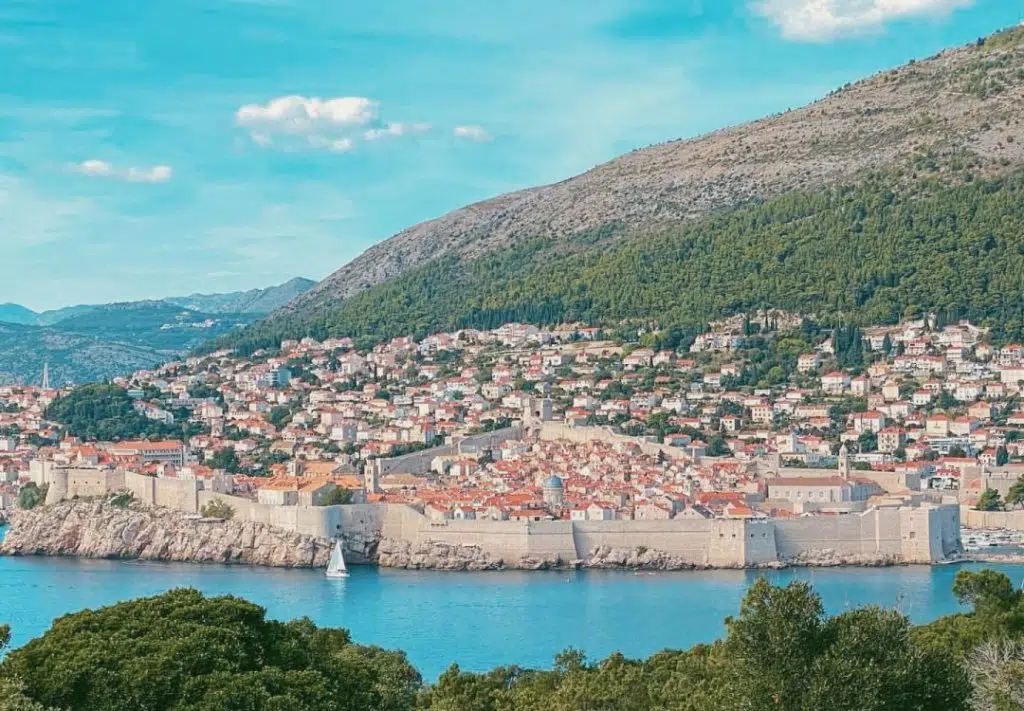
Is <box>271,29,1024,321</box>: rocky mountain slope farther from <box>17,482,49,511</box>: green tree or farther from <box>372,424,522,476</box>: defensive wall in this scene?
<box>17,482,49,511</box>: green tree

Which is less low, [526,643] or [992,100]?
[992,100]

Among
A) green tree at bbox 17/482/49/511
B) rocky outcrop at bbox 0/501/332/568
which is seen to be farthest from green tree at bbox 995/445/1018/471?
green tree at bbox 17/482/49/511

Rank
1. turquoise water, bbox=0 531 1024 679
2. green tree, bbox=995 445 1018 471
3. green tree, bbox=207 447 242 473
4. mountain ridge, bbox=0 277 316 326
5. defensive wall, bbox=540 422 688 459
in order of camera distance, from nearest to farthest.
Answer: turquoise water, bbox=0 531 1024 679 < green tree, bbox=995 445 1018 471 < defensive wall, bbox=540 422 688 459 < green tree, bbox=207 447 242 473 < mountain ridge, bbox=0 277 316 326

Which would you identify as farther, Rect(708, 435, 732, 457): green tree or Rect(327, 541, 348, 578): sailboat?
Rect(708, 435, 732, 457): green tree

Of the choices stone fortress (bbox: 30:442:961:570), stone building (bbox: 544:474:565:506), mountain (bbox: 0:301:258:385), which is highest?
mountain (bbox: 0:301:258:385)

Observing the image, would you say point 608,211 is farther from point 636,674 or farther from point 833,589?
point 636,674

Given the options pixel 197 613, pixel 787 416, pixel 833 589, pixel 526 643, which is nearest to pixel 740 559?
pixel 833 589

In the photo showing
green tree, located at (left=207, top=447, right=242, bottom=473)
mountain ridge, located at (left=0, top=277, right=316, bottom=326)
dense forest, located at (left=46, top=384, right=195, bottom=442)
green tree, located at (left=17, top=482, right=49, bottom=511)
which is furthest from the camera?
mountain ridge, located at (left=0, top=277, right=316, bottom=326)
